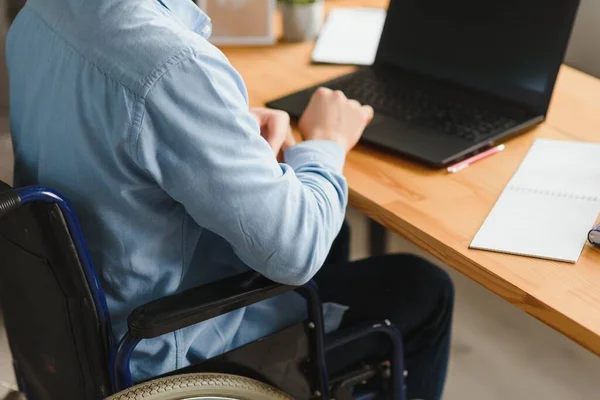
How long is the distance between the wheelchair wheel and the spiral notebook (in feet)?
1.08

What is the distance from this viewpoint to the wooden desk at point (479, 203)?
36.6 inches

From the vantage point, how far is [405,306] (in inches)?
49.9

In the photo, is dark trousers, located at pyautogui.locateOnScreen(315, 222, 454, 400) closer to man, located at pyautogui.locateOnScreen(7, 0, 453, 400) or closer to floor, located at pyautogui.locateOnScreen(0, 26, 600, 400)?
man, located at pyautogui.locateOnScreen(7, 0, 453, 400)

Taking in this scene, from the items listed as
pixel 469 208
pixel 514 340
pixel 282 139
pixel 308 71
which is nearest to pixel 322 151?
pixel 282 139

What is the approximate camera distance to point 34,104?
0.97 m

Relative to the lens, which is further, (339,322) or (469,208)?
(339,322)

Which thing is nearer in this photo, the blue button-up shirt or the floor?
the blue button-up shirt

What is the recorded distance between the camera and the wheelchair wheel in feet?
3.07

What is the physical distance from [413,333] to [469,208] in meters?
0.27

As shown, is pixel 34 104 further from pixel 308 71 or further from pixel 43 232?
pixel 308 71

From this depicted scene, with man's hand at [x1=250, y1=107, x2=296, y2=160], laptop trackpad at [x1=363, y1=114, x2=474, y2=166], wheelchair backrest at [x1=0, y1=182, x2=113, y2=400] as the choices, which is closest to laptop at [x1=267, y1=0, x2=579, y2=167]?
laptop trackpad at [x1=363, y1=114, x2=474, y2=166]

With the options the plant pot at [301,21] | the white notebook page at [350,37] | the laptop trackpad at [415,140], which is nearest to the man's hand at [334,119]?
the laptop trackpad at [415,140]

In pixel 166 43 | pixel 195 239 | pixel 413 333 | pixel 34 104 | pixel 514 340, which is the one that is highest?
pixel 166 43

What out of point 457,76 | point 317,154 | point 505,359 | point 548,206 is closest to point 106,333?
point 317,154
